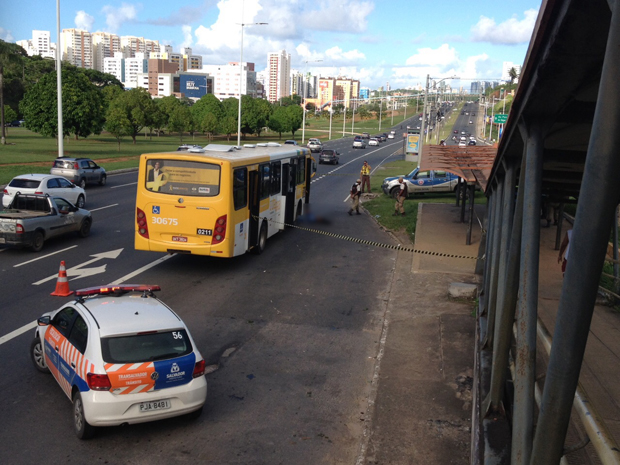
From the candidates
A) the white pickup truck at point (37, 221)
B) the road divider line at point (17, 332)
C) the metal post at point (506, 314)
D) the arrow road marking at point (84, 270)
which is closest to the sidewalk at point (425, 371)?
the metal post at point (506, 314)

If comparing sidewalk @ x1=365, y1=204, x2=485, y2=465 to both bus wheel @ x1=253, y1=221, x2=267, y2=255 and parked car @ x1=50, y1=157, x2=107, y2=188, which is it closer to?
bus wheel @ x1=253, y1=221, x2=267, y2=255

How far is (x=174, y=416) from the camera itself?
25.0 ft

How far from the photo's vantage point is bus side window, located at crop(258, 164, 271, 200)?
17566 mm

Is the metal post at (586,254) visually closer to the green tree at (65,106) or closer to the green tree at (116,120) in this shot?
the green tree at (65,106)

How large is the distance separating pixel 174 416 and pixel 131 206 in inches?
804

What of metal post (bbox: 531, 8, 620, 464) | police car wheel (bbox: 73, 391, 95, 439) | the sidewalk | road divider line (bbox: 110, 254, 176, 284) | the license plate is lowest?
the sidewalk

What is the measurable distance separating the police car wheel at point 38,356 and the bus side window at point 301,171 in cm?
1458

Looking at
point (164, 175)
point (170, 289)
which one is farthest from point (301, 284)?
point (164, 175)

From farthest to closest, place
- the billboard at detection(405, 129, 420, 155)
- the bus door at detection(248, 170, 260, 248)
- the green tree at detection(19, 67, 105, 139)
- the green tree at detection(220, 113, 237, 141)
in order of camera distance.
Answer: the green tree at detection(220, 113, 237, 141)
the billboard at detection(405, 129, 420, 155)
the green tree at detection(19, 67, 105, 139)
the bus door at detection(248, 170, 260, 248)

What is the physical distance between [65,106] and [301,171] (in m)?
34.1

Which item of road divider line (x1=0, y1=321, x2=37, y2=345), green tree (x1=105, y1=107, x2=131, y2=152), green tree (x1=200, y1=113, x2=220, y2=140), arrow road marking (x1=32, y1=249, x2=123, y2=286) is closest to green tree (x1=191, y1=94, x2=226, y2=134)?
green tree (x1=200, y1=113, x2=220, y2=140)

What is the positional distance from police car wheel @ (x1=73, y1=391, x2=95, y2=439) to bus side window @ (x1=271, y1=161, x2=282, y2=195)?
1209 cm

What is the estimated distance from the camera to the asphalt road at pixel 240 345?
7.46 meters

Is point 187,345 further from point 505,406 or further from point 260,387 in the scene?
point 505,406
